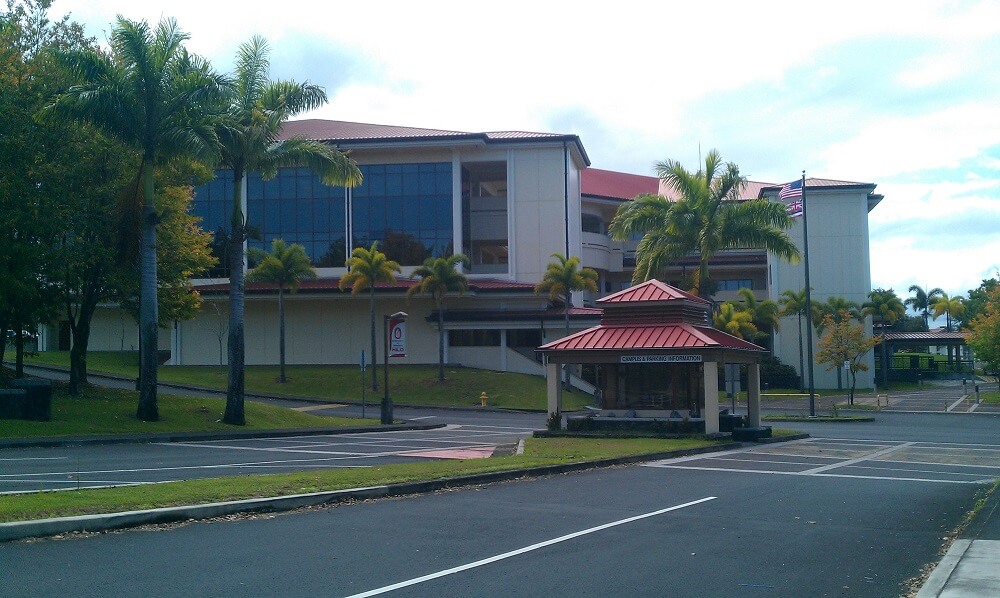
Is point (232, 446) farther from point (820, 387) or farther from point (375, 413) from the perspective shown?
point (820, 387)

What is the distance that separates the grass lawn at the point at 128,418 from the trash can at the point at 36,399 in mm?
419

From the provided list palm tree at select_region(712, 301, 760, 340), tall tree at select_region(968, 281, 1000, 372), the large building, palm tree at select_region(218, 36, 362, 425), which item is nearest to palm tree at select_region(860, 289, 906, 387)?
tall tree at select_region(968, 281, 1000, 372)

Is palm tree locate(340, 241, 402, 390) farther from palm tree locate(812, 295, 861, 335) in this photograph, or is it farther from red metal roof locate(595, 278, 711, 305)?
palm tree locate(812, 295, 861, 335)

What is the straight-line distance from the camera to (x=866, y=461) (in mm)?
22312

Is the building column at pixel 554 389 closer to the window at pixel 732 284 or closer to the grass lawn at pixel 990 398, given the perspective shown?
the grass lawn at pixel 990 398

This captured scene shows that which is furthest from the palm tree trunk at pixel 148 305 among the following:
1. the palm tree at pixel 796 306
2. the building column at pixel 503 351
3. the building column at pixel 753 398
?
the palm tree at pixel 796 306

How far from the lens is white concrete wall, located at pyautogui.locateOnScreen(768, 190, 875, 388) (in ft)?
234

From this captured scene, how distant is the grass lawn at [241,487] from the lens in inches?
435

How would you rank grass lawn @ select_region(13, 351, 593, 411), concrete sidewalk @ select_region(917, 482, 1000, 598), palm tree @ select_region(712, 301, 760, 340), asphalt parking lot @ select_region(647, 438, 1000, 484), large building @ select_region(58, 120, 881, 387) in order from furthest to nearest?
1. large building @ select_region(58, 120, 881, 387)
2. grass lawn @ select_region(13, 351, 593, 411)
3. palm tree @ select_region(712, 301, 760, 340)
4. asphalt parking lot @ select_region(647, 438, 1000, 484)
5. concrete sidewalk @ select_region(917, 482, 1000, 598)

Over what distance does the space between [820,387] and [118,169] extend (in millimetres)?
54584

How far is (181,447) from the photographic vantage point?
24109 millimetres

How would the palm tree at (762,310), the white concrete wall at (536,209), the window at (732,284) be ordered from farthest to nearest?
the window at (732,284)
the white concrete wall at (536,209)
the palm tree at (762,310)

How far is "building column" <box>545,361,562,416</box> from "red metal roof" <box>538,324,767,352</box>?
0.85 metres

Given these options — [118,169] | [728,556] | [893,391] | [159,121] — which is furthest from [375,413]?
[893,391]
